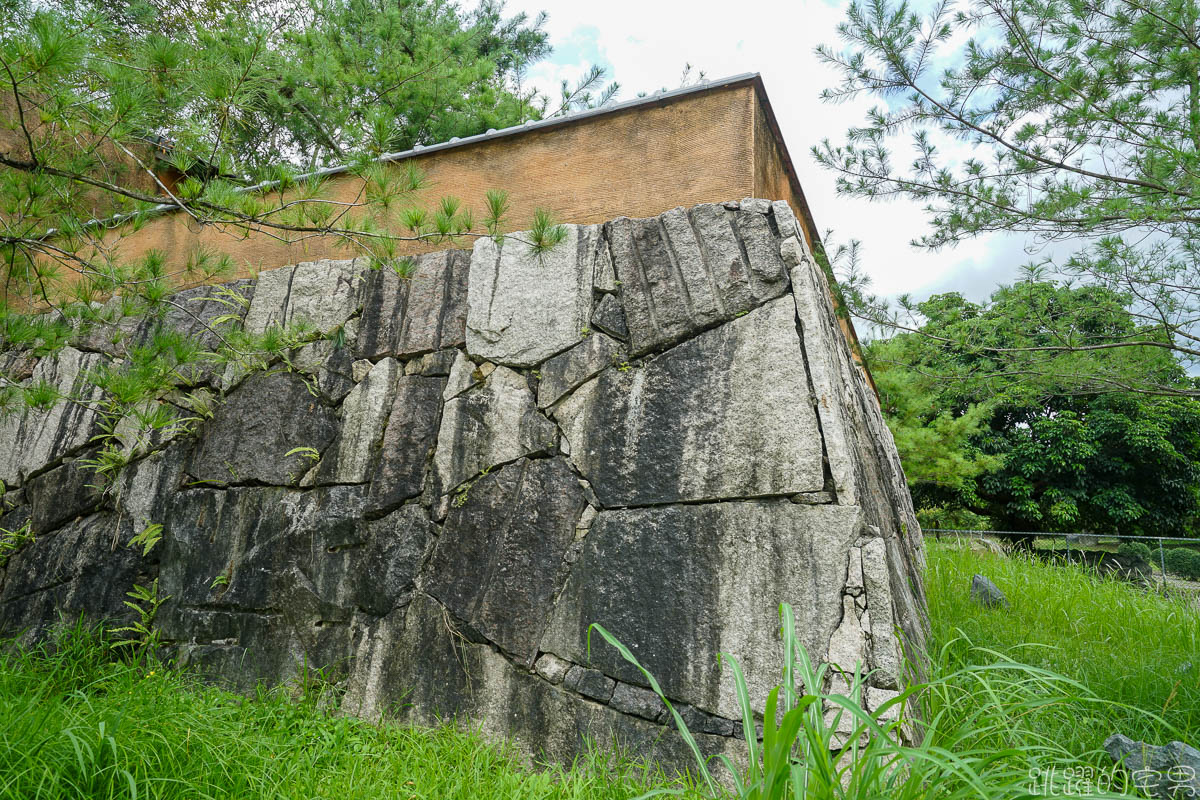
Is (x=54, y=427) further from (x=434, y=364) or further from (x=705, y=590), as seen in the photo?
(x=705, y=590)

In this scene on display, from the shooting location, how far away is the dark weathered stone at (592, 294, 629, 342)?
2.80 metres

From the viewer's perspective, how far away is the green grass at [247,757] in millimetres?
1963

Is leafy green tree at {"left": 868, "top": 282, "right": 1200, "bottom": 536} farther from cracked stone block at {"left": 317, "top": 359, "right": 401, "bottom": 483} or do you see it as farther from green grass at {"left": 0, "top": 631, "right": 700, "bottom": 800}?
green grass at {"left": 0, "top": 631, "right": 700, "bottom": 800}

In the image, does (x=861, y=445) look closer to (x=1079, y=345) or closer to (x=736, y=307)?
(x=736, y=307)

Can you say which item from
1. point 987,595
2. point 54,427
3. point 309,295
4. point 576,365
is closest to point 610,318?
point 576,365

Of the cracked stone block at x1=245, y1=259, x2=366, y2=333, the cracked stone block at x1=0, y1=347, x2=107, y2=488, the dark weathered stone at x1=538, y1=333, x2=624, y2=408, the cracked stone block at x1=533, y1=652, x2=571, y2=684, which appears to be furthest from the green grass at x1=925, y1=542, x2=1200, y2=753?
the cracked stone block at x1=0, y1=347, x2=107, y2=488

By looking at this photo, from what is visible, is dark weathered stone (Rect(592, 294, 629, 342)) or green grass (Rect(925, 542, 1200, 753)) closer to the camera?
green grass (Rect(925, 542, 1200, 753))

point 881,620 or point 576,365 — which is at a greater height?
point 576,365

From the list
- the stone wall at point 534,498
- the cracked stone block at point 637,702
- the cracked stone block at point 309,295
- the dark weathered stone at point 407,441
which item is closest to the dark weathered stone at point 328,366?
the stone wall at point 534,498

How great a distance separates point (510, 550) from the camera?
2.67m

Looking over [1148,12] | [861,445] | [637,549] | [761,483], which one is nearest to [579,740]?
[637,549]

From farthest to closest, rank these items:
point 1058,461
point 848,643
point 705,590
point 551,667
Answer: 1. point 1058,461
2. point 551,667
3. point 705,590
4. point 848,643

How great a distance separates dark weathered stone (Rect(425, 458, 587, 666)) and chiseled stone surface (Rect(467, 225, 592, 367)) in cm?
54

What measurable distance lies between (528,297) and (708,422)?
1069 mm
